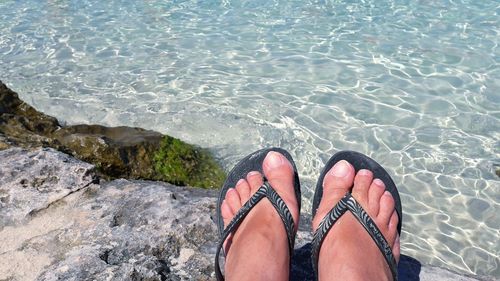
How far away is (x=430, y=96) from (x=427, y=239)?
2350 millimetres

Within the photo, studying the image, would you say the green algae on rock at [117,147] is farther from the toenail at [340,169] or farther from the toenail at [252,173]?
the toenail at [340,169]

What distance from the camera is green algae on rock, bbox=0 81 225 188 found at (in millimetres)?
3551

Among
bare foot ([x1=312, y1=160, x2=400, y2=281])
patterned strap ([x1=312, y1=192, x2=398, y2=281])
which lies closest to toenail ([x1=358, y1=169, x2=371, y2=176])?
bare foot ([x1=312, y1=160, x2=400, y2=281])

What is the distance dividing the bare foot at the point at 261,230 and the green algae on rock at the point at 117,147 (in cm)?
111

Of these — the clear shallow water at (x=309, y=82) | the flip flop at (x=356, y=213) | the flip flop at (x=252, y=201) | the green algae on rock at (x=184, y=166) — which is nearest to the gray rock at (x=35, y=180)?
the flip flop at (x=252, y=201)

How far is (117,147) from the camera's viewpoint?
3.71 meters

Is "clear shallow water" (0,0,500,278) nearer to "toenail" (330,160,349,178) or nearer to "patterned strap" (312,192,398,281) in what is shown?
"toenail" (330,160,349,178)

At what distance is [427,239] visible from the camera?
3.80 m

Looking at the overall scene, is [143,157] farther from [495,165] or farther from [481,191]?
[495,165]

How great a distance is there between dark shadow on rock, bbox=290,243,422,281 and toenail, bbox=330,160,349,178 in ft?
1.45

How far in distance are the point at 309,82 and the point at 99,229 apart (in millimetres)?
4089

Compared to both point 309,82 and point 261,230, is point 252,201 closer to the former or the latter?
point 261,230

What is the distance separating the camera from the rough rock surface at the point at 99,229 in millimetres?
2139

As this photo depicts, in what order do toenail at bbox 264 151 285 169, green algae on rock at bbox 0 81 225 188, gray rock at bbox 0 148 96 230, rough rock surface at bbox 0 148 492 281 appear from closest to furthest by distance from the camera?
rough rock surface at bbox 0 148 492 281 < gray rock at bbox 0 148 96 230 < toenail at bbox 264 151 285 169 < green algae on rock at bbox 0 81 225 188
